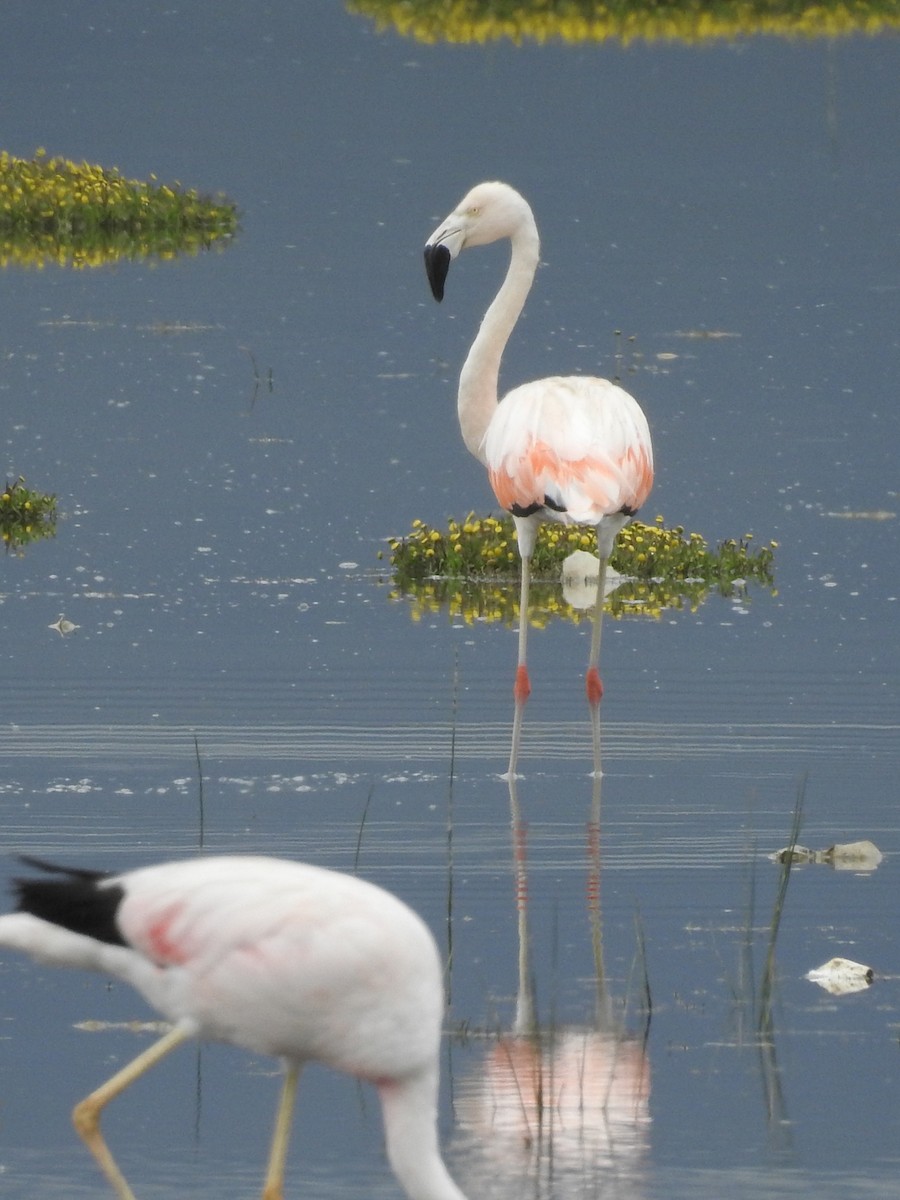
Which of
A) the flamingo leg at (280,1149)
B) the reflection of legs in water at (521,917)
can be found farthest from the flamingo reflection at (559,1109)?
the flamingo leg at (280,1149)

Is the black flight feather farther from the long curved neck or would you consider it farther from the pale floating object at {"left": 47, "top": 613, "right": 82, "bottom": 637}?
the pale floating object at {"left": 47, "top": 613, "right": 82, "bottom": 637}

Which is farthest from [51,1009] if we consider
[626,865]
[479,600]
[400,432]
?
[400,432]

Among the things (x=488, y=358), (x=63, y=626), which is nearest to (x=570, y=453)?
(x=488, y=358)

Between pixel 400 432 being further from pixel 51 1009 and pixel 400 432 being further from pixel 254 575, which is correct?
pixel 51 1009

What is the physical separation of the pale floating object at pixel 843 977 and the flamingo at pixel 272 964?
1.99m

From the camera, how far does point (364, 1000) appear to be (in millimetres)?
5715

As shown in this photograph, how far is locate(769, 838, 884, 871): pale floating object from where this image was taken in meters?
8.98

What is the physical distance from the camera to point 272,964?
577 cm

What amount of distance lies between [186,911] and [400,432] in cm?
1273

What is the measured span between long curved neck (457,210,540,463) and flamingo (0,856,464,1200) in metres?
6.31

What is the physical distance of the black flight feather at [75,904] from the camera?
5855mm

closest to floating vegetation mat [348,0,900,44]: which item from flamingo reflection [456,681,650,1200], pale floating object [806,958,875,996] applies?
pale floating object [806,958,875,996]

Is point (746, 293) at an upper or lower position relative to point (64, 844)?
upper

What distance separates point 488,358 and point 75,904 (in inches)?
267
